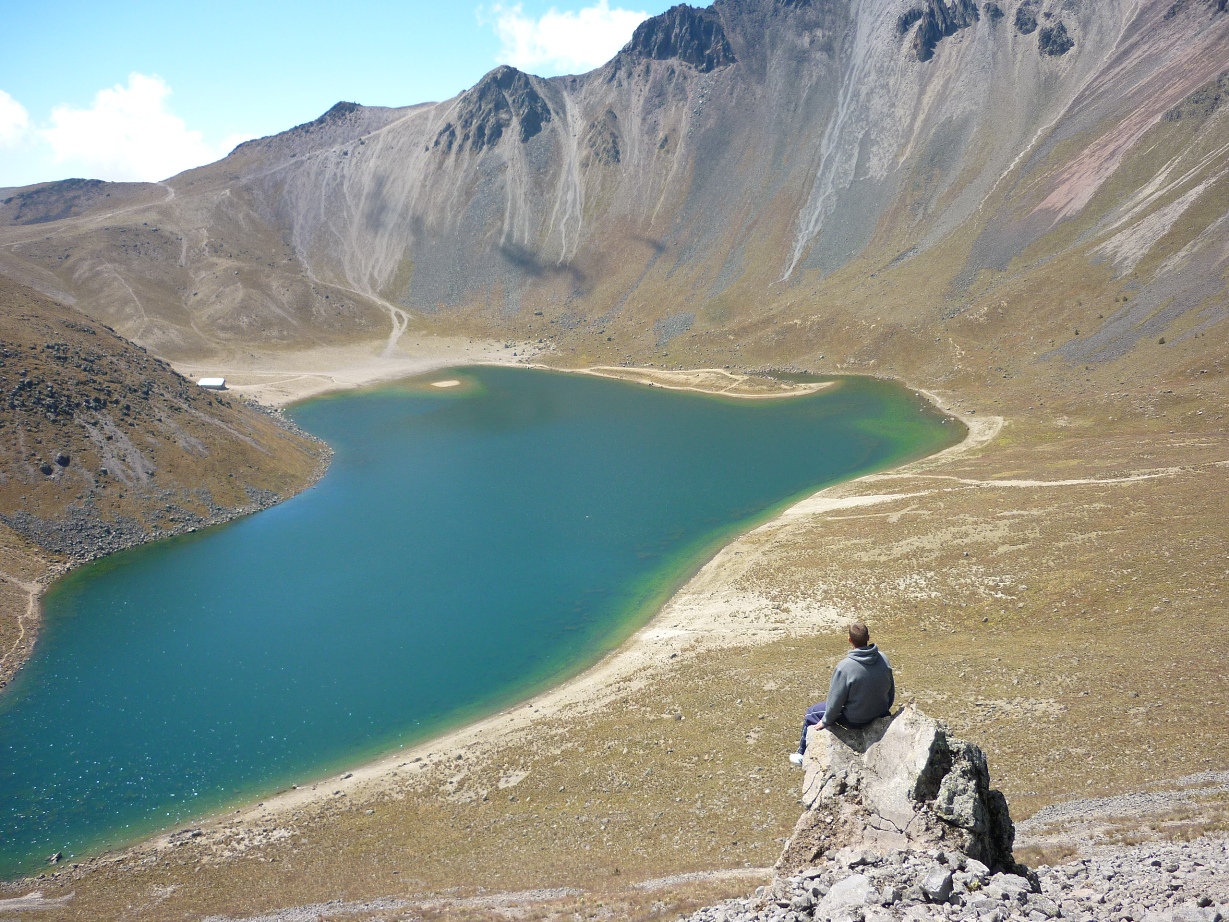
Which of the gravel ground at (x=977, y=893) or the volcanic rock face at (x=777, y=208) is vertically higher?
the volcanic rock face at (x=777, y=208)

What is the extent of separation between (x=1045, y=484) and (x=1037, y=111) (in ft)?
368

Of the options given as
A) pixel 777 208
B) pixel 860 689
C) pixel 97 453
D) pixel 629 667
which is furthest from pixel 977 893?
pixel 777 208

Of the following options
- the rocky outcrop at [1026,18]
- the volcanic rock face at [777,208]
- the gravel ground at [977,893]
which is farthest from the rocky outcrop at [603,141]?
the gravel ground at [977,893]

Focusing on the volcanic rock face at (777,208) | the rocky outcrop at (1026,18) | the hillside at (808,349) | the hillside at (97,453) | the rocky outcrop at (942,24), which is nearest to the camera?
the hillside at (808,349)

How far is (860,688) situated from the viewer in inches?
512

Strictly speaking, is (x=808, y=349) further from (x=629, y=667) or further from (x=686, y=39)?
(x=686, y=39)

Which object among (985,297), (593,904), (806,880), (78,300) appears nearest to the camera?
(806,880)

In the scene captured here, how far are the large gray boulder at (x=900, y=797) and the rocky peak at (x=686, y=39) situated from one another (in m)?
201

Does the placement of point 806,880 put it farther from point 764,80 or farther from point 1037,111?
point 764,80

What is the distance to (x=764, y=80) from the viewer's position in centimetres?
17875

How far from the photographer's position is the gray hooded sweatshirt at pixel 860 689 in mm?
12852

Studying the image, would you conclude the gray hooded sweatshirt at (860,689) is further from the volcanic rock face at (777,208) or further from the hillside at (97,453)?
the volcanic rock face at (777,208)

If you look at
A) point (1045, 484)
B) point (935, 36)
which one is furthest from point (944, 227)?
point (1045, 484)

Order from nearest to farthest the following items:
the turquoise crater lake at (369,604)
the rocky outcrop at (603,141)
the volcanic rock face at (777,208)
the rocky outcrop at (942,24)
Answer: the turquoise crater lake at (369,604), the volcanic rock face at (777,208), the rocky outcrop at (942,24), the rocky outcrop at (603,141)
